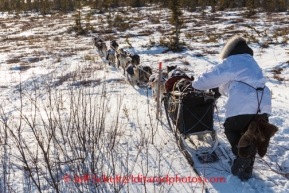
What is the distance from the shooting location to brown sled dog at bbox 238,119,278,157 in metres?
2.15

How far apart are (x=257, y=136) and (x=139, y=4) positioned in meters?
27.8

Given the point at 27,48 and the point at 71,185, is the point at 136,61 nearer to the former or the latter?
the point at 71,185

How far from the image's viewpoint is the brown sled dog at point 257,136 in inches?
84.5

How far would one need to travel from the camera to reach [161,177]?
98.4 inches

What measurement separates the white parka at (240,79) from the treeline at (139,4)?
1207 cm

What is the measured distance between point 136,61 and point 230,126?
5032 mm

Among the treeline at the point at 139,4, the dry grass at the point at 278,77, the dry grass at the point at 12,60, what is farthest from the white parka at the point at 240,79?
the treeline at the point at 139,4

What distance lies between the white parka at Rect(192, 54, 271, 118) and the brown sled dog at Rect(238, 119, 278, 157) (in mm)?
127

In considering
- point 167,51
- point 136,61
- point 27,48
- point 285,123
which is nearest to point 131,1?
point 27,48

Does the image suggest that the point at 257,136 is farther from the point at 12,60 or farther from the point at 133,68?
the point at 12,60

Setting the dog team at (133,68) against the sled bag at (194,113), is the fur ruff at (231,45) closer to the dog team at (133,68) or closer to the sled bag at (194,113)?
the sled bag at (194,113)

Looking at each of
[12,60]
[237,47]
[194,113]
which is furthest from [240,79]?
[12,60]

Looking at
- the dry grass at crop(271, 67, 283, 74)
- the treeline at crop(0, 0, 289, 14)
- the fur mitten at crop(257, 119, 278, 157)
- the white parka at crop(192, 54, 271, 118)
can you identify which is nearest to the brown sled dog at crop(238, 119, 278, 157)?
the fur mitten at crop(257, 119, 278, 157)

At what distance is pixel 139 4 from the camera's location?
2805cm
